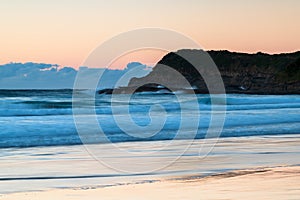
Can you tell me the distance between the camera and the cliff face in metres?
102

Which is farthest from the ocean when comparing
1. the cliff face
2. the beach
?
the cliff face

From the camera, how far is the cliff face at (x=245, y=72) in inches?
4003

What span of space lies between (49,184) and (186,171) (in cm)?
264

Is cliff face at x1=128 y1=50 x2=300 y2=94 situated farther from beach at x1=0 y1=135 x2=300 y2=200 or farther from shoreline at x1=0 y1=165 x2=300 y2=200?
shoreline at x1=0 y1=165 x2=300 y2=200

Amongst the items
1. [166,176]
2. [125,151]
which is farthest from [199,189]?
[125,151]

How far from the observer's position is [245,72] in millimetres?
114375

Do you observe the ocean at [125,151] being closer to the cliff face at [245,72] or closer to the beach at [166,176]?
the beach at [166,176]

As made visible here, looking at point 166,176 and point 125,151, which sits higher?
point 125,151

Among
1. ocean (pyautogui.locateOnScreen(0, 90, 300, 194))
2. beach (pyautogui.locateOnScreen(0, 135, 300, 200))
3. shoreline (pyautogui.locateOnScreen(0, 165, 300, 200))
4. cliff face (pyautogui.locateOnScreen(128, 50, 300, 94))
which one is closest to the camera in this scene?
shoreline (pyautogui.locateOnScreen(0, 165, 300, 200))

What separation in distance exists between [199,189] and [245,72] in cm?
10449

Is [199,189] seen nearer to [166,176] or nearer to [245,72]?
[166,176]

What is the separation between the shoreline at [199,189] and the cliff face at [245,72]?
270ft

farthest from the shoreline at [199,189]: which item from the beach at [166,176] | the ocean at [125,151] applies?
the ocean at [125,151]

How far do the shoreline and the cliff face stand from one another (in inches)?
3241
